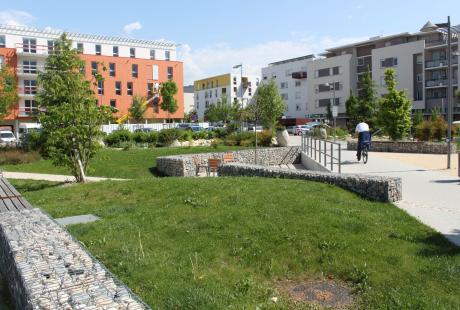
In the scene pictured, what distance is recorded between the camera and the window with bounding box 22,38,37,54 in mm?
60062

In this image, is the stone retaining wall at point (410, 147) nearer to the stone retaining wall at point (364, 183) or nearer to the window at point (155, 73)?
the stone retaining wall at point (364, 183)

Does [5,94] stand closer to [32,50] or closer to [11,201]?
[11,201]

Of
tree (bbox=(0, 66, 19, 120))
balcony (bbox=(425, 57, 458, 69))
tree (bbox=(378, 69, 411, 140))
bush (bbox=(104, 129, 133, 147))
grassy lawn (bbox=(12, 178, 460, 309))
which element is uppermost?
balcony (bbox=(425, 57, 458, 69))

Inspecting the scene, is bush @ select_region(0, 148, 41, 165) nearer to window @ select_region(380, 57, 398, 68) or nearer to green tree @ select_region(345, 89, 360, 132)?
green tree @ select_region(345, 89, 360, 132)

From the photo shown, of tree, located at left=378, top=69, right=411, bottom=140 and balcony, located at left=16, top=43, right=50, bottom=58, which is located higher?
balcony, located at left=16, top=43, right=50, bottom=58

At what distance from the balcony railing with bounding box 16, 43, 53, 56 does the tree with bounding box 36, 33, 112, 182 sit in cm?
4668

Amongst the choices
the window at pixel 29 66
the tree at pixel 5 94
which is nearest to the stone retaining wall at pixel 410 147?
the tree at pixel 5 94

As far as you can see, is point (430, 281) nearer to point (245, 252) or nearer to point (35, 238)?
point (245, 252)

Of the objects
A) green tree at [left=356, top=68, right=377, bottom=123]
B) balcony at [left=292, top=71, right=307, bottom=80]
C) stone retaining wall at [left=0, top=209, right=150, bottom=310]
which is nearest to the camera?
stone retaining wall at [left=0, top=209, right=150, bottom=310]

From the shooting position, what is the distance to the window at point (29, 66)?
5941 centimetres

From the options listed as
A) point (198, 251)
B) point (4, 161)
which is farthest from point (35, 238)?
point (4, 161)

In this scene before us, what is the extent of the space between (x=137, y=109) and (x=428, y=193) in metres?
55.4

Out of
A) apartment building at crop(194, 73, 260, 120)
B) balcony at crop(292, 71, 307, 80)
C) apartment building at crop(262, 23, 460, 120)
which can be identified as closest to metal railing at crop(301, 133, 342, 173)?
apartment building at crop(262, 23, 460, 120)

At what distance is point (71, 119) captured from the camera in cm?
1573
